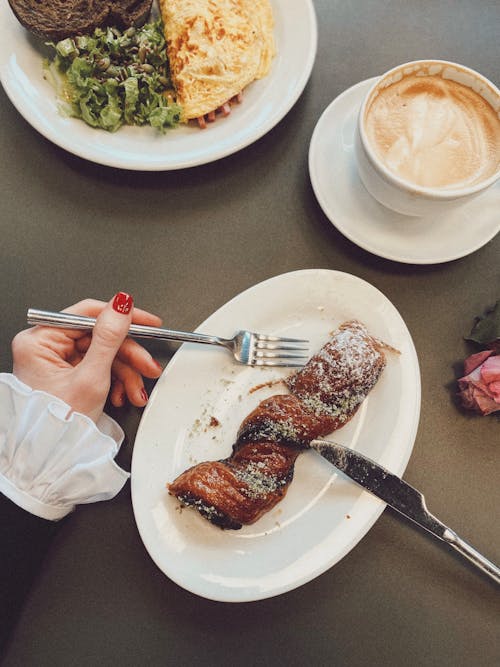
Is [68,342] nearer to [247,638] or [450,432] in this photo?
[247,638]

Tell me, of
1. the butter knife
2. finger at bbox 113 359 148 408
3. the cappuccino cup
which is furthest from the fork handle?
the cappuccino cup

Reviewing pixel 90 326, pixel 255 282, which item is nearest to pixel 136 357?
pixel 90 326

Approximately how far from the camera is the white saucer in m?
1.21

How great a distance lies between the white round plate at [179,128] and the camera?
129 cm

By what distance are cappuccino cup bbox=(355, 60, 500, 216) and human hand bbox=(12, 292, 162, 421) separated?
603 mm

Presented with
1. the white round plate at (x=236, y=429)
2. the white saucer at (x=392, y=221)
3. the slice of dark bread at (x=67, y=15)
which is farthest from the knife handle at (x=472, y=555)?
the slice of dark bread at (x=67, y=15)

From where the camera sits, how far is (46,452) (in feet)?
3.40

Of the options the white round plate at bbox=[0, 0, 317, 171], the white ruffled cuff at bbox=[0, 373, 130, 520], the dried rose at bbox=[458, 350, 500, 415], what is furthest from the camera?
the white round plate at bbox=[0, 0, 317, 171]

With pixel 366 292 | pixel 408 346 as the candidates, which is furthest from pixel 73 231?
pixel 408 346

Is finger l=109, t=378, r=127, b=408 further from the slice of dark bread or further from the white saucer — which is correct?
the slice of dark bread

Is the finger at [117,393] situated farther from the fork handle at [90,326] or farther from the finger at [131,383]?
the fork handle at [90,326]

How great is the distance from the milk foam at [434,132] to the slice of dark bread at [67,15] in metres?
0.72

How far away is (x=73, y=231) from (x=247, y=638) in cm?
107

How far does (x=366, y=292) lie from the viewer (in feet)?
3.92
